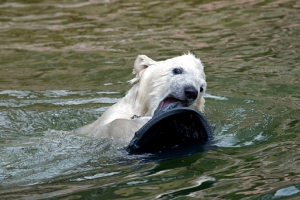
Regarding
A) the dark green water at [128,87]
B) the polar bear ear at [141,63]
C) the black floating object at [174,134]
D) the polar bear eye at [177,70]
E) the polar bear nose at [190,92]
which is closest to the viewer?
the dark green water at [128,87]

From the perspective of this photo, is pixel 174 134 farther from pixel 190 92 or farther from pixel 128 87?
pixel 128 87

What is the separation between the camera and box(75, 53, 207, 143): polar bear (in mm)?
4309

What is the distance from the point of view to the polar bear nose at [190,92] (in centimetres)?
428

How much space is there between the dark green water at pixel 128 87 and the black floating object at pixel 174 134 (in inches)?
4.2

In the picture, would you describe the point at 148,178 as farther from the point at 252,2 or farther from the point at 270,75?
the point at 252,2

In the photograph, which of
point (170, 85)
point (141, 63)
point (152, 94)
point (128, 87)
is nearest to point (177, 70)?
point (170, 85)

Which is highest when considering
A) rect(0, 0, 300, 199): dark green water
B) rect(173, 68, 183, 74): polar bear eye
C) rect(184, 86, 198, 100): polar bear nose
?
rect(173, 68, 183, 74): polar bear eye

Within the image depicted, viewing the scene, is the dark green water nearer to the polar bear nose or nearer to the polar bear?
the polar bear

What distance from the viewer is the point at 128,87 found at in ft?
22.1

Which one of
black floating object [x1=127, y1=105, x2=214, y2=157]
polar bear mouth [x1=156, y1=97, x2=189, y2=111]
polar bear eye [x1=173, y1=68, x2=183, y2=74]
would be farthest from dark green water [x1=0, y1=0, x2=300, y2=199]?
polar bear eye [x1=173, y1=68, x2=183, y2=74]

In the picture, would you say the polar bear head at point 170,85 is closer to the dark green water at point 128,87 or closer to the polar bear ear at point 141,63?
the polar bear ear at point 141,63

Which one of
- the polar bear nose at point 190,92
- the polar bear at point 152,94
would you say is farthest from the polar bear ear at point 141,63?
the polar bear nose at point 190,92

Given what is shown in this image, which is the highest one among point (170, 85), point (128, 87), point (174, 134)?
point (170, 85)

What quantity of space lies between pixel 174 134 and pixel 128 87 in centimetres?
259
